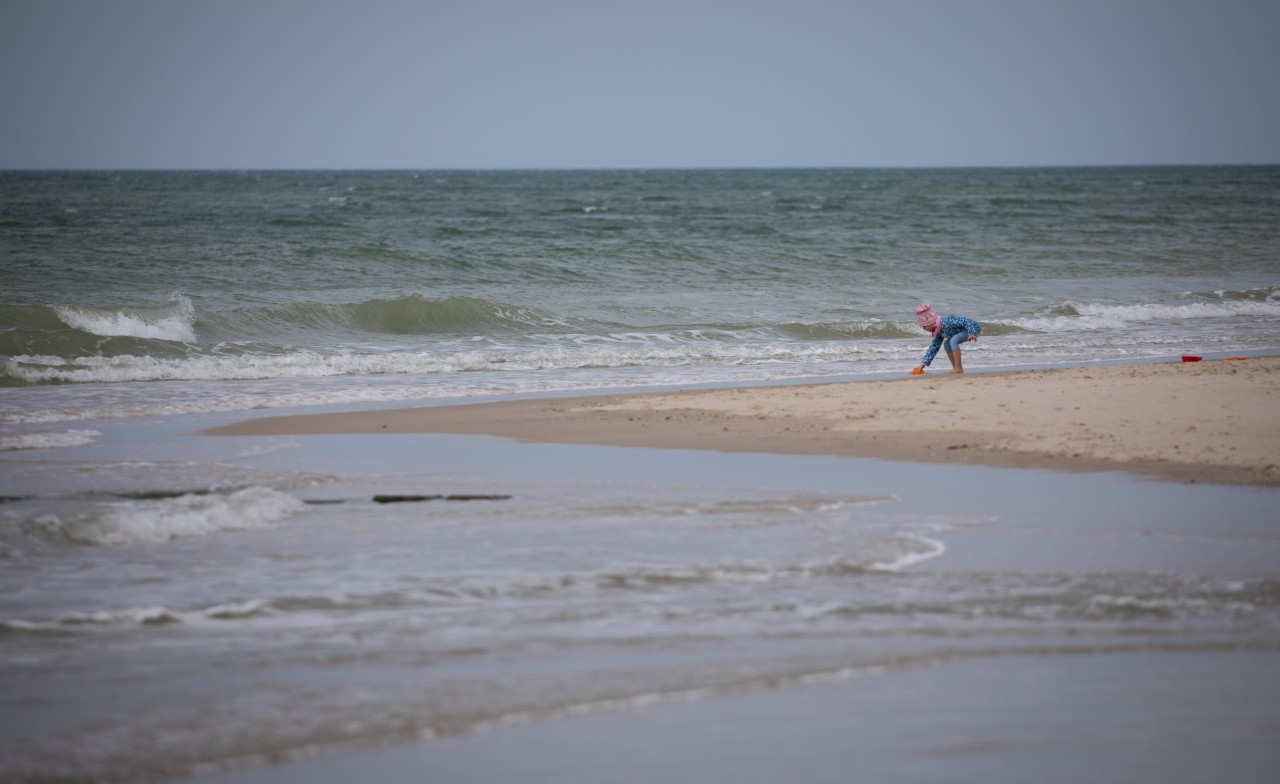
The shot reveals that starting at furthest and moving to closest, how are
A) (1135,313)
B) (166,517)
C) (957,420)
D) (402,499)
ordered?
(1135,313)
(957,420)
(402,499)
(166,517)

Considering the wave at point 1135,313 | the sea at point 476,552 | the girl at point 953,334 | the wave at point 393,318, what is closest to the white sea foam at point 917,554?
the sea at point 476,552

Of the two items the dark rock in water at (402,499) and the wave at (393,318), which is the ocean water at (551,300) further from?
the dark rock in water at (402,499)

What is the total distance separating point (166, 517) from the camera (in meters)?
6.62

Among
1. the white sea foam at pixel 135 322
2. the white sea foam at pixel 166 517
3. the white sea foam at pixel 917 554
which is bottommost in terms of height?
the white sea foam at pixel 166 517

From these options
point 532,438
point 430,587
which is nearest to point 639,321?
point 532,438

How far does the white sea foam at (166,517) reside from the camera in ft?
20.9

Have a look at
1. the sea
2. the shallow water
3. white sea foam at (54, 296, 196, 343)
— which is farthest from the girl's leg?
white sea foam at (54, 296, 196, 343)

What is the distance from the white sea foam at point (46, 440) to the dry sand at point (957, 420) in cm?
112

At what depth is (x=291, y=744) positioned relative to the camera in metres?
3.68

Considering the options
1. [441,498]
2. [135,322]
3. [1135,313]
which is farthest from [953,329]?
[135,322]

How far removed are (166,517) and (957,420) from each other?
20.9 feet

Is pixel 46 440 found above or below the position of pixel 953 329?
below

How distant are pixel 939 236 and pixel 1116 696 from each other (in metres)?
34.8

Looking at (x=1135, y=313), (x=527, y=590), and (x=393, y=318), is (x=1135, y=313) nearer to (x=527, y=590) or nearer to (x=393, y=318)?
(x=393, y=318)
